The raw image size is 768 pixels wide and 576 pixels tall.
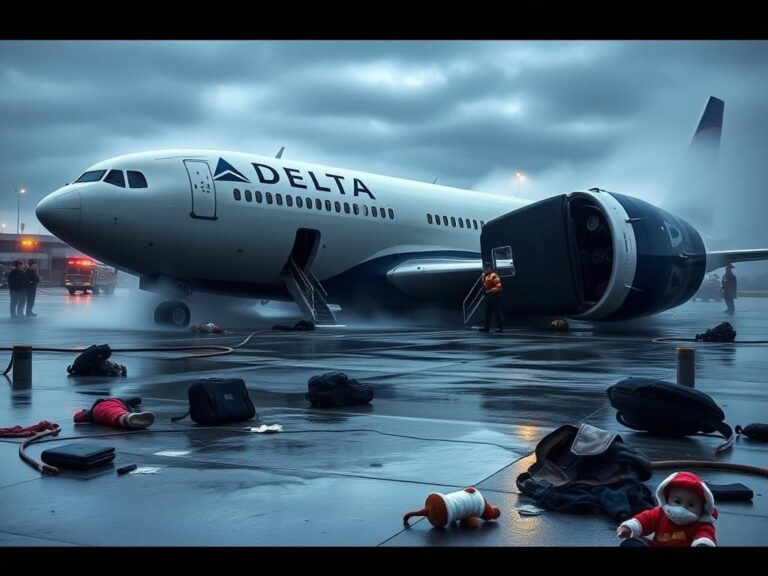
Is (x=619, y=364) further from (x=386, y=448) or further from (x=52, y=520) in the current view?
(x=52, y=520)

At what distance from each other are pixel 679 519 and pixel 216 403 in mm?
4098

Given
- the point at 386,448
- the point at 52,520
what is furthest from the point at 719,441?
the point at 52,520

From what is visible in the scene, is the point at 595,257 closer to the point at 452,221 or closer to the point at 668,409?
the point at 452,221

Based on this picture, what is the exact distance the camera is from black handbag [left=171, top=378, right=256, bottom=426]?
270 inches

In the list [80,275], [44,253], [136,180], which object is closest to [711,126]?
A: [136,180]

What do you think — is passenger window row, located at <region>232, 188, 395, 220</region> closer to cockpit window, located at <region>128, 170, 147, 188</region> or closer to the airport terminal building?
cockpit window, located at <region>128, 170, 147, 188</region>

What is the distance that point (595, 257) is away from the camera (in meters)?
20.3

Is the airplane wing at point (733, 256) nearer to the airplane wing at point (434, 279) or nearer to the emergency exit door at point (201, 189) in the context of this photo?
the airplane wing at point (434, 279)

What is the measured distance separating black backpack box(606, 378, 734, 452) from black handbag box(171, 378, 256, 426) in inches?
121

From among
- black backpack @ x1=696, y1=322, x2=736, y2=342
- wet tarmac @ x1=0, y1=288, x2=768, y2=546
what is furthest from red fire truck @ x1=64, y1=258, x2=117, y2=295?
black backpack @ x1=696, y1=322, x2=736, y2=342

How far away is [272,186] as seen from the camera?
20.8m

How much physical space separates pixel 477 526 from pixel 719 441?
320cm

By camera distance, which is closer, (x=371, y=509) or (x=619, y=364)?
(x=371, y=509)

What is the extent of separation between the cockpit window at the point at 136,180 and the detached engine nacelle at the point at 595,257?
8.29 meters
